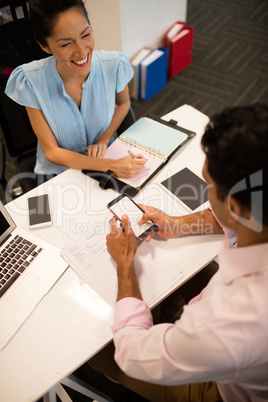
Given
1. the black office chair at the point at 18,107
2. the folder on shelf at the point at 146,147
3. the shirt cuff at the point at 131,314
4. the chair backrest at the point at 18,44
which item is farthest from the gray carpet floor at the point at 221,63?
the shirt cuff at the point at 131,314

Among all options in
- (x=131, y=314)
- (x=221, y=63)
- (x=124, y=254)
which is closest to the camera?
(x=131, y=314)

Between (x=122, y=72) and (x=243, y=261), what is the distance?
1.15 metres

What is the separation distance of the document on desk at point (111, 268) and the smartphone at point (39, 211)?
163 mm

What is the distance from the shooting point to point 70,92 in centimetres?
153

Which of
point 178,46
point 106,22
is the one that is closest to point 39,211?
point 106,22

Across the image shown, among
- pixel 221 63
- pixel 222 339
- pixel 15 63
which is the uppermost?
pixel 15 63

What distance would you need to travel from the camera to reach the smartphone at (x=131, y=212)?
119 centimetres

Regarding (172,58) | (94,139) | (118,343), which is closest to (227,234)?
(118,343)

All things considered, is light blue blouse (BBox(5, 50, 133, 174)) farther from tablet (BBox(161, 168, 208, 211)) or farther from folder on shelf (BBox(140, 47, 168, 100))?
folder on shelf (BBox(140, 47, 168, 100))

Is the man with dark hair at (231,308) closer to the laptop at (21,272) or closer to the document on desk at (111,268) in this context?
the document on desk at (111,268)

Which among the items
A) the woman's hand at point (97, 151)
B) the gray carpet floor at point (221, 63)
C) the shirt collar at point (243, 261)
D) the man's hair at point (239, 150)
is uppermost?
the man's hair at point (239, 150)

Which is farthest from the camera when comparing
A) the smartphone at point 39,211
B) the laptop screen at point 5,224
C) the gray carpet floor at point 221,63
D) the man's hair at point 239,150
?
the gray carpet floor at point 221,63

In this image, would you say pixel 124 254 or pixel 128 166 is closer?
pixel 124 254

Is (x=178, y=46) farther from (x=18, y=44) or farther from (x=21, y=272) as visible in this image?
(x=21, y=272)
